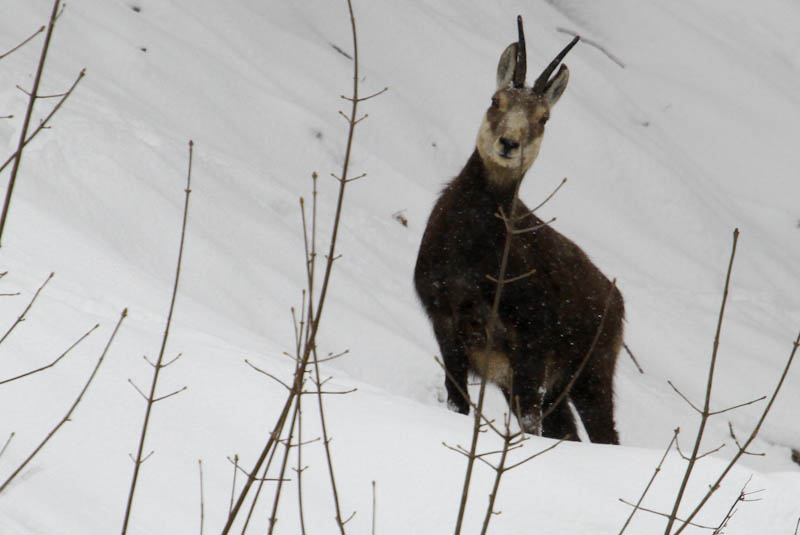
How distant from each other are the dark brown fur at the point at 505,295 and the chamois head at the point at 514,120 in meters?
0.09

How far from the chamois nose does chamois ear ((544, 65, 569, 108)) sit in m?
0.61

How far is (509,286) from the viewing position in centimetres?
453

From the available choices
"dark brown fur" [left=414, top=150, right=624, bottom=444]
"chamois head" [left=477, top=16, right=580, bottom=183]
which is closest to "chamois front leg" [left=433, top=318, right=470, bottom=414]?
"dark brown fur" [left=414, top=150, right=624, bottom=444]

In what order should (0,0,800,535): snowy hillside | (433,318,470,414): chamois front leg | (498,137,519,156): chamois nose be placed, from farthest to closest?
(433,318,470,414): chamois front leg < (498,137,519,156): chamois nose < (0,0,800,535): snowy hillside

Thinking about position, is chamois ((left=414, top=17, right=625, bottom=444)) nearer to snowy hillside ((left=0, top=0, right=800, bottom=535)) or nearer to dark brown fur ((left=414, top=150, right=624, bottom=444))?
dark brown fur ((left=414, top=150, right=624, bottom=444))

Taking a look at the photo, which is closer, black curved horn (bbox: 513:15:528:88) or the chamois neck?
the chamois neck

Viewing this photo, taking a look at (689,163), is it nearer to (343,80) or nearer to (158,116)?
(343,80)

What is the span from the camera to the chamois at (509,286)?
181 inches

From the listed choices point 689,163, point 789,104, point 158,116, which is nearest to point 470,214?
point 158,116

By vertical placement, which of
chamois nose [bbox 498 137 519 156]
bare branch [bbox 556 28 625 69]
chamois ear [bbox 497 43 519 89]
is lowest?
chamois nose [bbox 498 137 519 156]

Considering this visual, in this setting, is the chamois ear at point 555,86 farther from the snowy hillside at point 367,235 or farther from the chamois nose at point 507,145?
the snowy hillside at point 367,235

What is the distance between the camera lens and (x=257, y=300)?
19.5 feet

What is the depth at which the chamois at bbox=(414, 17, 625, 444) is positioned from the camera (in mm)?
4605

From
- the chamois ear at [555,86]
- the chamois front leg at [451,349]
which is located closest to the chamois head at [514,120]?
the chamois ear at [555,86]
